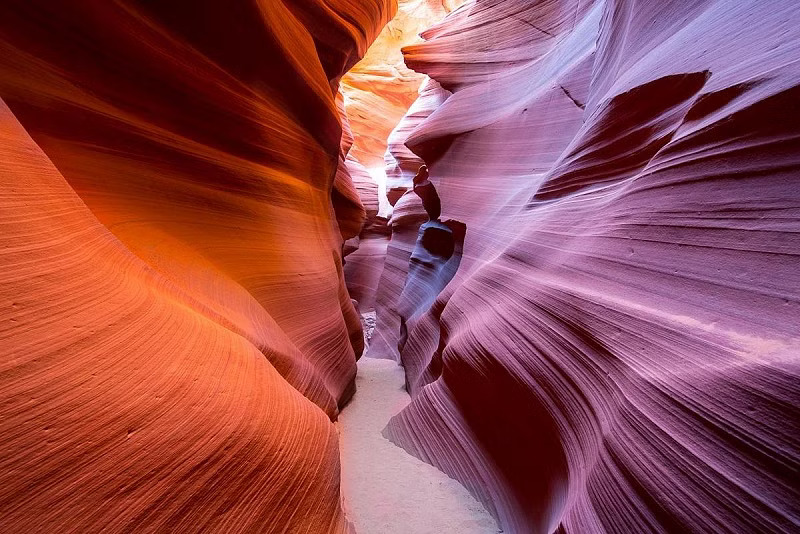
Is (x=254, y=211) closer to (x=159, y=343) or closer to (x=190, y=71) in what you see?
(x=190, y=71)

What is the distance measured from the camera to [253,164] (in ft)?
10.4

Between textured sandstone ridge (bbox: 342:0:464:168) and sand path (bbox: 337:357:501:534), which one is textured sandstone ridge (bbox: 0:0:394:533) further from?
textured sandstone ridge (bbox: 342:0:464:168)

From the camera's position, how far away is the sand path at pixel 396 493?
211cm

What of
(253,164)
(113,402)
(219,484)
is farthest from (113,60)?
(219,484)

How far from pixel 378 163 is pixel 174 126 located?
50.6ft

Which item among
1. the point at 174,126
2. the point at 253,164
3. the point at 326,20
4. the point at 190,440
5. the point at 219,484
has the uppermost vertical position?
the point at 326,20

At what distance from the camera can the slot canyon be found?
968 mm

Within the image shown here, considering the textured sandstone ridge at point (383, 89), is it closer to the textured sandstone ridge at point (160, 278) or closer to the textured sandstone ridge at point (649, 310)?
the textured sandstone ridge at point (160, 278)

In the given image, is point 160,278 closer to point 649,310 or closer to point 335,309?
point 649,310

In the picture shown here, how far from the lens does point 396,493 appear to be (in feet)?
7.88

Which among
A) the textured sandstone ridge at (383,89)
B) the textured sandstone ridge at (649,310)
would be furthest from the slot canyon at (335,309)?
the textured sandstone ridge at (383,89)

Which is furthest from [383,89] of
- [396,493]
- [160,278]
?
[396,493]

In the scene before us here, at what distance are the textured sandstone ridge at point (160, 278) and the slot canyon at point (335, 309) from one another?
10 mm

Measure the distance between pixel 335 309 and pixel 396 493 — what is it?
2.06 meters
